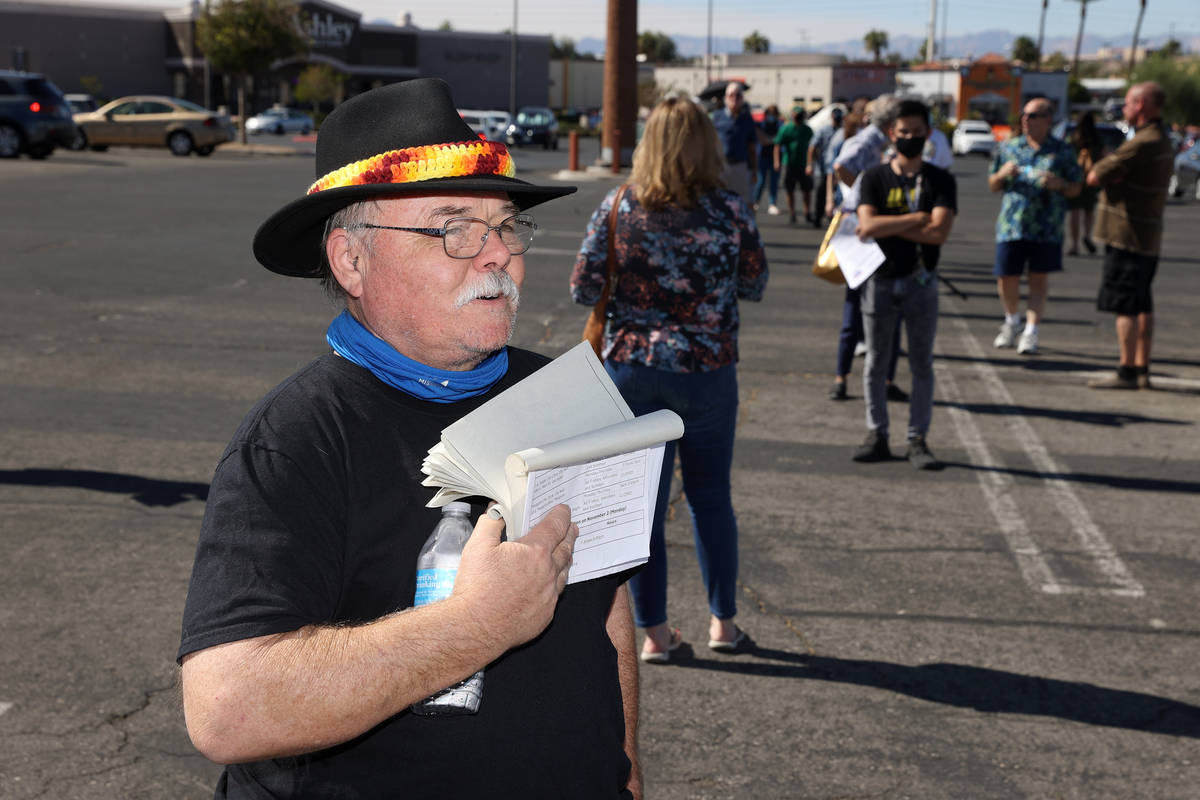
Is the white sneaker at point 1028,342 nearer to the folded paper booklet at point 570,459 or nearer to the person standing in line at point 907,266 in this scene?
the person standing in line at point 907,266

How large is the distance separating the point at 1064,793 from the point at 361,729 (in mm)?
2923

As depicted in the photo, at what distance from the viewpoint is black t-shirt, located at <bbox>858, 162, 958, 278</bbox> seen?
710 cm

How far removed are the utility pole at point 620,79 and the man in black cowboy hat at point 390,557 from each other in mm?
30406

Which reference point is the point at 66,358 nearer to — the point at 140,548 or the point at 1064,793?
the point at 140,548

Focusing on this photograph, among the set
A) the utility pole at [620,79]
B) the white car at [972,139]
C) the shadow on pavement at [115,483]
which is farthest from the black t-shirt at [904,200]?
the white car at [972,139]

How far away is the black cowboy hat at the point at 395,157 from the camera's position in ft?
6.88

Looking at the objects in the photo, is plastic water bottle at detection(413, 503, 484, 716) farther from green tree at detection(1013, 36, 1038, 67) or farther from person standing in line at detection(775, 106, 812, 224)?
green tree at detection(1013, 36, 1038, 67)

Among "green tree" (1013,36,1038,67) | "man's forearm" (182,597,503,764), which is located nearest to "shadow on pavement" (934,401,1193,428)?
"man's forearm" (182,597,503,764)

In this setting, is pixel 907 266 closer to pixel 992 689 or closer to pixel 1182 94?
pixel 992 689

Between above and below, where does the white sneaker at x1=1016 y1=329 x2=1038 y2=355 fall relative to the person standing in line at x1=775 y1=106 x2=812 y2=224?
below

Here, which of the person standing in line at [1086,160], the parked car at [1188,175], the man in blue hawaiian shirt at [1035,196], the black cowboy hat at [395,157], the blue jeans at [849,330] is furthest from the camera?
the parked car at [1188,175]

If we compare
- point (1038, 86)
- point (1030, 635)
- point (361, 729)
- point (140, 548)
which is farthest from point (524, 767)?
point (1038, 86)

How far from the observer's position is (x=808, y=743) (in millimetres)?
4223

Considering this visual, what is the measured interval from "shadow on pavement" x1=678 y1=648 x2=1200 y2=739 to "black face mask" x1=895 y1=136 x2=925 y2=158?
350 centimetres
